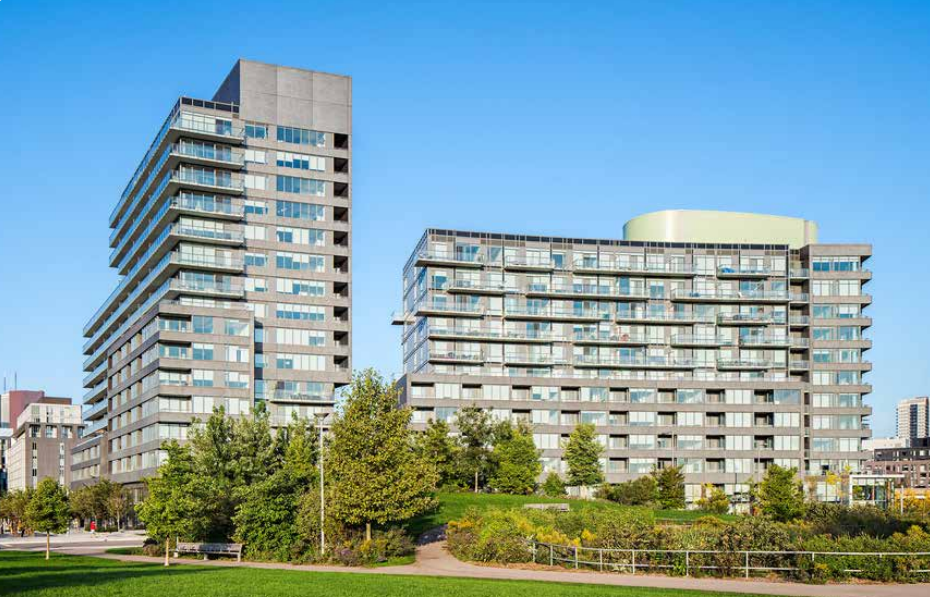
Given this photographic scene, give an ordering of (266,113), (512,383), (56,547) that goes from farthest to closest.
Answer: (512,383)
(266,113)
(56,547)

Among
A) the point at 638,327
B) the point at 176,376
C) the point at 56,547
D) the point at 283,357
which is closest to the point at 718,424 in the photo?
the point at 638,327

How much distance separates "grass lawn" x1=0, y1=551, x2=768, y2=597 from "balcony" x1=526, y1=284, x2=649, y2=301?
82.3 meters

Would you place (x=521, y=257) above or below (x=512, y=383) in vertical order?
above

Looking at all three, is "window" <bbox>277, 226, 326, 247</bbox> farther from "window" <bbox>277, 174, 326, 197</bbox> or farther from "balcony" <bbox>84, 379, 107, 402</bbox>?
"balcony" <bbox>84, 379, 107, 402</bbox>

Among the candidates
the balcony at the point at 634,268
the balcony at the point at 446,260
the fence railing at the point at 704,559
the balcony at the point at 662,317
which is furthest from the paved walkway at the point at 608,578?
the balcony at the point at 662,317

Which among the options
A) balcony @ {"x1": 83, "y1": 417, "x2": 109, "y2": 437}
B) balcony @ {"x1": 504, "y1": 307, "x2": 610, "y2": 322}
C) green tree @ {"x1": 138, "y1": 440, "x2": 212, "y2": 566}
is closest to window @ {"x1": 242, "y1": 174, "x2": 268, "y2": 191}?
balcony @ {"x1": 504, "y1": 307, "x2": 610, "y2": 322}

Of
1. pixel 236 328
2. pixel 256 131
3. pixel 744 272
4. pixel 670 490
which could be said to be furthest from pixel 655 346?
pixel 256 131

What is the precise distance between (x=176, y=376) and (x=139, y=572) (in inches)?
2352

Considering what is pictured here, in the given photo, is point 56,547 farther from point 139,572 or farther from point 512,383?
point 512,383

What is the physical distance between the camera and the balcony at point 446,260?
116m

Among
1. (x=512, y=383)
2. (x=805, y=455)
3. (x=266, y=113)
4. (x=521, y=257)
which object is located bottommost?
(x=805, y=455)

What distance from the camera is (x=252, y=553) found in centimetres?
4778

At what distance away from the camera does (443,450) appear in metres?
85.9

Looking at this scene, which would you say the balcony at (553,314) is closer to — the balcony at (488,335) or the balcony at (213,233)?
the balcony at (488,335)
